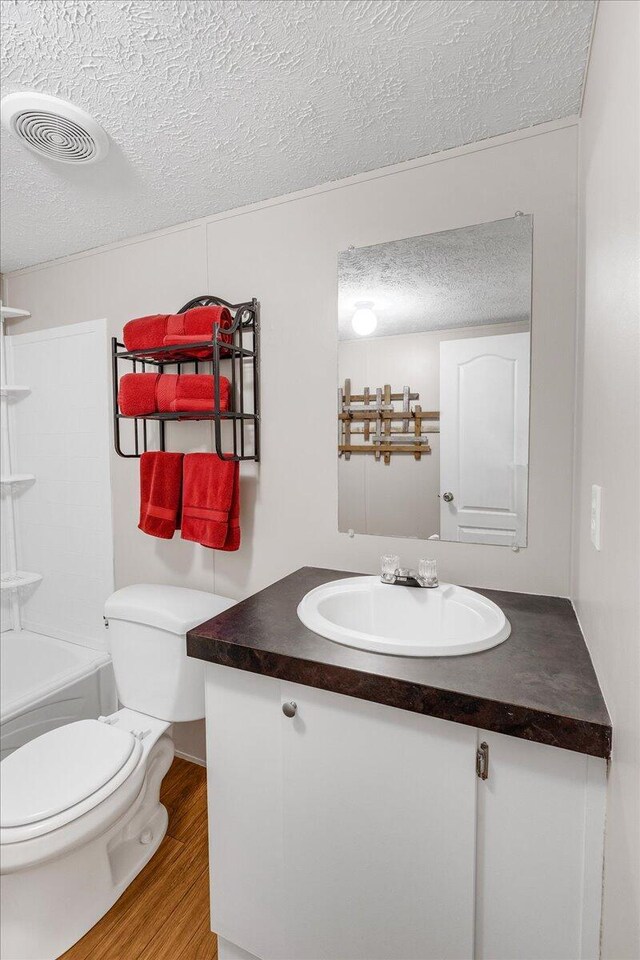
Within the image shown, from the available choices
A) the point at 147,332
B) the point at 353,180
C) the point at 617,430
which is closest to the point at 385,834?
the point at 617,430

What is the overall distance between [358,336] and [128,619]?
1224mm

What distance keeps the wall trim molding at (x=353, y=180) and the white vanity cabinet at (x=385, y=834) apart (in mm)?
1488

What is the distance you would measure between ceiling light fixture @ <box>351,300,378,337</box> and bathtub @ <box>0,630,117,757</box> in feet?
5.93

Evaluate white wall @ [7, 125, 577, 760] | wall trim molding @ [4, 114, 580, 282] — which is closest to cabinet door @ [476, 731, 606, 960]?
white wall @ [7, 125, 577, 760]

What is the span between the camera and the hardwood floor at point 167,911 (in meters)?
1.33

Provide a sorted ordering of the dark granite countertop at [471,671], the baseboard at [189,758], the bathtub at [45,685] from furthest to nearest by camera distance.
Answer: the baseboard at [189,758] < the bathtub at [45,685] < the dark granite countertop at [471,671]

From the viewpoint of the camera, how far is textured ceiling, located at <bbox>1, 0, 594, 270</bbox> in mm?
989

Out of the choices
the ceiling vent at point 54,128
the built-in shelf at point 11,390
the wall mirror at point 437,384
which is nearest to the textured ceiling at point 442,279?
the wall mirror at point 437,384

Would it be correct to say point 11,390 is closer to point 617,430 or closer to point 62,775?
point 62,775

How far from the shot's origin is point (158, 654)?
166cm

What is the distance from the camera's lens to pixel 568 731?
2.66 feet

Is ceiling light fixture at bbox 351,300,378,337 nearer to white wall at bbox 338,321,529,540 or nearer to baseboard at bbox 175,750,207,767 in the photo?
white wall at bbox 338,321,529,540

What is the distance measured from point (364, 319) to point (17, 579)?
2.17 metres

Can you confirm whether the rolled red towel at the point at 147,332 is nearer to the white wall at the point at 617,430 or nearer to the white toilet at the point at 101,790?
the white toilet at the point at 101,790
